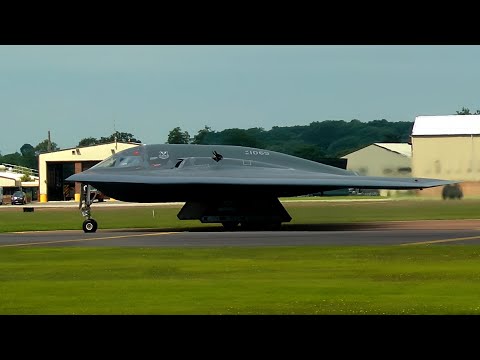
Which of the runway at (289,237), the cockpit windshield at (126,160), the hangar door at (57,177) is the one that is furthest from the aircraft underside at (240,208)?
the hangar door at (57,177)

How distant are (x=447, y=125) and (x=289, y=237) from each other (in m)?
9.58

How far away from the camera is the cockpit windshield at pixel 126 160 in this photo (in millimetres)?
34500

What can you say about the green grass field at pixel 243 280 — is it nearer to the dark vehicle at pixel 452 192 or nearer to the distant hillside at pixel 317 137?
the dark vehicle at pixel 452 192

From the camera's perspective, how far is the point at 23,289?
47.1 ft

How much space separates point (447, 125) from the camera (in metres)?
33.2

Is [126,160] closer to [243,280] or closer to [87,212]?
[87,212]

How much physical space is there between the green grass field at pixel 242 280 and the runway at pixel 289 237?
186 cm

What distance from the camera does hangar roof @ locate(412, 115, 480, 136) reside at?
32.7m

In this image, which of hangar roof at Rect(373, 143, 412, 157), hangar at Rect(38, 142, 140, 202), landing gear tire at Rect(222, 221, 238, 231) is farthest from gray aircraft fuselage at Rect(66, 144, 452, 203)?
hangar at Rect(38, 142, 140, 202)

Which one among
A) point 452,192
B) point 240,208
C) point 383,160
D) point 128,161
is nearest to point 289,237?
point 240,208

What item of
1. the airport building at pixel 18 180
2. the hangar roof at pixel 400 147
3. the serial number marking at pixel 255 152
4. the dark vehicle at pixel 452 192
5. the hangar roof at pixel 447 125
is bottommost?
the airport building at pixel 18 180
